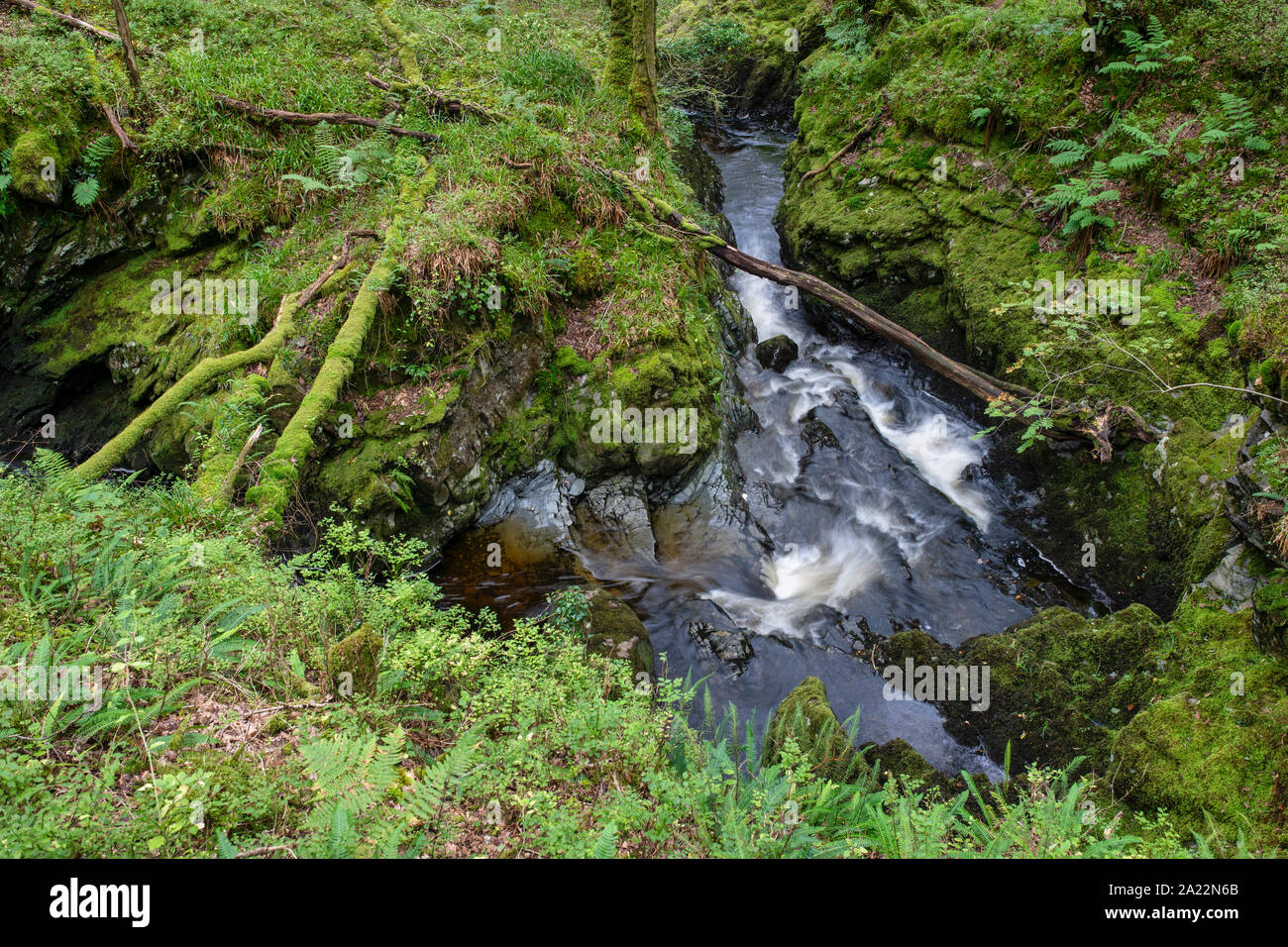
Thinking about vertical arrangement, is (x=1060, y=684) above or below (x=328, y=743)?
below

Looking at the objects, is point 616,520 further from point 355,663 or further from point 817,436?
point 355,663

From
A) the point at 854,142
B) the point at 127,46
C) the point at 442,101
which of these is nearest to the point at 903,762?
the point at 442,101

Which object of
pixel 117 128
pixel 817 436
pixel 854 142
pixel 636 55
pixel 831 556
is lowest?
pixel 831 556

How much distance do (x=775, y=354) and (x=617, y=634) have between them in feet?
Answer: 20.6

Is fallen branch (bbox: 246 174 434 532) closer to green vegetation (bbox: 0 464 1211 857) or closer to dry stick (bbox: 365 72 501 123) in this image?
green vegetation (bbox: 0 464 1211 857)

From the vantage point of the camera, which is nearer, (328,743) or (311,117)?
(328,743)

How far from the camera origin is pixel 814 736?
190 inches

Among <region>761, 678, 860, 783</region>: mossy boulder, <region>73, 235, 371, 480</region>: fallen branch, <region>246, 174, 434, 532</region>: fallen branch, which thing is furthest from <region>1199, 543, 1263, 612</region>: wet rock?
<region>73, 235, 371, 480</region>: fallen branch

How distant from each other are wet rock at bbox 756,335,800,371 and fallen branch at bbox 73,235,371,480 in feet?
21.3

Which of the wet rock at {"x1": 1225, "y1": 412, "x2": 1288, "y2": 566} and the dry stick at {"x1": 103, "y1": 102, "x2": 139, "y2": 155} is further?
the dry stick at {"x1": 103, "y1": 102, "x2": 139, "y2": 155}

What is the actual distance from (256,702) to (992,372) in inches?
366

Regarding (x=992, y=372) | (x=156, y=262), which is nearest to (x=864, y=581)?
(x=992, y=372)

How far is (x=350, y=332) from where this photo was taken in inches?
264

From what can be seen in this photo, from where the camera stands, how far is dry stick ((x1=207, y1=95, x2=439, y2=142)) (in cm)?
881
